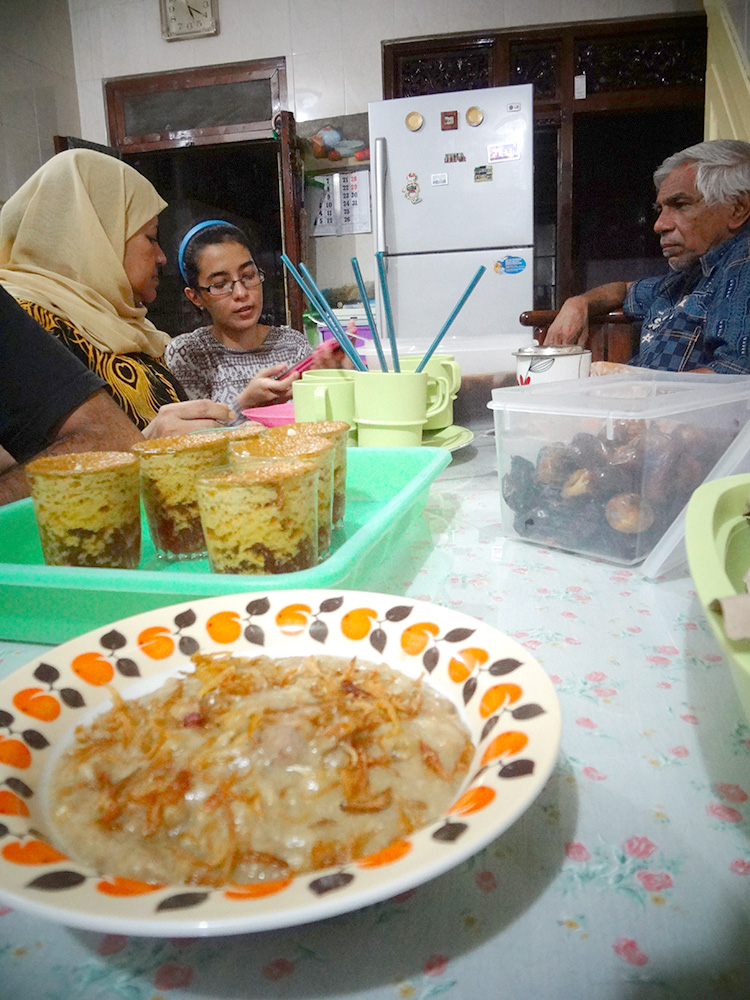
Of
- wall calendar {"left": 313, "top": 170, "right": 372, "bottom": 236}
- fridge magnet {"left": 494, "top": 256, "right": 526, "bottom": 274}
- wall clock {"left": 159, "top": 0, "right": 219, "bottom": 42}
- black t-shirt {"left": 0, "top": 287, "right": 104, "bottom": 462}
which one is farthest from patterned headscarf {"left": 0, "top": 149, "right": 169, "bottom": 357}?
wall clock {"left": 159, "top": 0, "right": 219, "bottom": 42}

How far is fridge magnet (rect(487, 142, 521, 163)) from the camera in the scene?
3377 mm

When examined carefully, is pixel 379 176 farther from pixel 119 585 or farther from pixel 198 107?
pixel 119 585

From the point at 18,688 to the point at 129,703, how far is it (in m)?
0.06

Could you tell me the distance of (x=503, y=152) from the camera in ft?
→ 11.1

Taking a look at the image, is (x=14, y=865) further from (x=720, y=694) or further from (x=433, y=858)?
(x=720, y=694)

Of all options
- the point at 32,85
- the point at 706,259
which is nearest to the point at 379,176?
the point at 706,259

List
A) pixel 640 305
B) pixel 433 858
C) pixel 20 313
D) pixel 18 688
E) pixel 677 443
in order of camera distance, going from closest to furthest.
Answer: pixel 433 858 < pixel 18 688 < pixel 677 443 < pixel 20 313 < pixel 640 305

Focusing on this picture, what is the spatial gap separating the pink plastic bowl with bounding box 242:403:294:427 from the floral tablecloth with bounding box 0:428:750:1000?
85 centimetres

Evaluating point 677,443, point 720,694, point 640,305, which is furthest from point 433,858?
point 640,305

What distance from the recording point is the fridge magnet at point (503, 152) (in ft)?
11.1

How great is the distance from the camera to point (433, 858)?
0.23 metres

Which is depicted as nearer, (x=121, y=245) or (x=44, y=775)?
(x=44, y=775)

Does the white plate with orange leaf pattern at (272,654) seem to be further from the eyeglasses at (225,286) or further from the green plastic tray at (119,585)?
the eyeglasses at (225,286)

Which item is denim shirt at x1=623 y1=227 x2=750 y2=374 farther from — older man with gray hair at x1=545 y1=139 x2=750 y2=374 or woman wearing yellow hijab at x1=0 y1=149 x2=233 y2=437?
woman wearing yellow hijab at x1=0 y1=149 x2=233 y2=437
